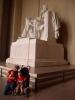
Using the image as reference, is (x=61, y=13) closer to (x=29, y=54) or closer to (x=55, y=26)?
(x=55, y=26)

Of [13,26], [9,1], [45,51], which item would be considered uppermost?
[9,1]

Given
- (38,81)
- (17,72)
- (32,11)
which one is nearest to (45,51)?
(38,81)

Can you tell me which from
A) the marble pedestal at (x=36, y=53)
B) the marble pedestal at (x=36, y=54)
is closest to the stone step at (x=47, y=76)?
the marble pedestal at (x=36, y=54)

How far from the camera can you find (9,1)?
585cm

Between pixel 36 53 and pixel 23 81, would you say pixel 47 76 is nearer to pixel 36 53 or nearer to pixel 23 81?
pixel 23 81

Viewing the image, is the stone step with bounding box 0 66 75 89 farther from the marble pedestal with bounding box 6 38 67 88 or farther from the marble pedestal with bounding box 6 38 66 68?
the marble pedestal with bounding box 6 38 66 68

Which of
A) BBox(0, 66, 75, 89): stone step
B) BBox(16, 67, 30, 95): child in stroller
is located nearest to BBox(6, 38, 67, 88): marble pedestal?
BBox(0, 66, 75, 89): stone step

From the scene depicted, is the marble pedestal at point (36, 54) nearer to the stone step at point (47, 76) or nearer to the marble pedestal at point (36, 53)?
the marble pedestal at point (36, 53)

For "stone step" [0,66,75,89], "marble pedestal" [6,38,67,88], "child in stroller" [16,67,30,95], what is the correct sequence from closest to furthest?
"child in stroller" [16,67,30,95] < "stone step" [0,66,75,89] < "marble pedestal" [6,38,67,88]

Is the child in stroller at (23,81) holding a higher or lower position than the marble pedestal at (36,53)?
lower

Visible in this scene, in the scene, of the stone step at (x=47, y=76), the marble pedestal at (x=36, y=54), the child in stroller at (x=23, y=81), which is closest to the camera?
the child in stroller at (x=23, y=81)

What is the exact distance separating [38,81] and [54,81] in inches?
18.9

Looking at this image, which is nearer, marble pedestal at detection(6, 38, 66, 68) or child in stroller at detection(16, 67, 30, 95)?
child in stroller at detection(16, 67, 30, 95)

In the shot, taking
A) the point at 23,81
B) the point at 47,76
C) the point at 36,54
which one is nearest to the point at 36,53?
the point at 36,54
